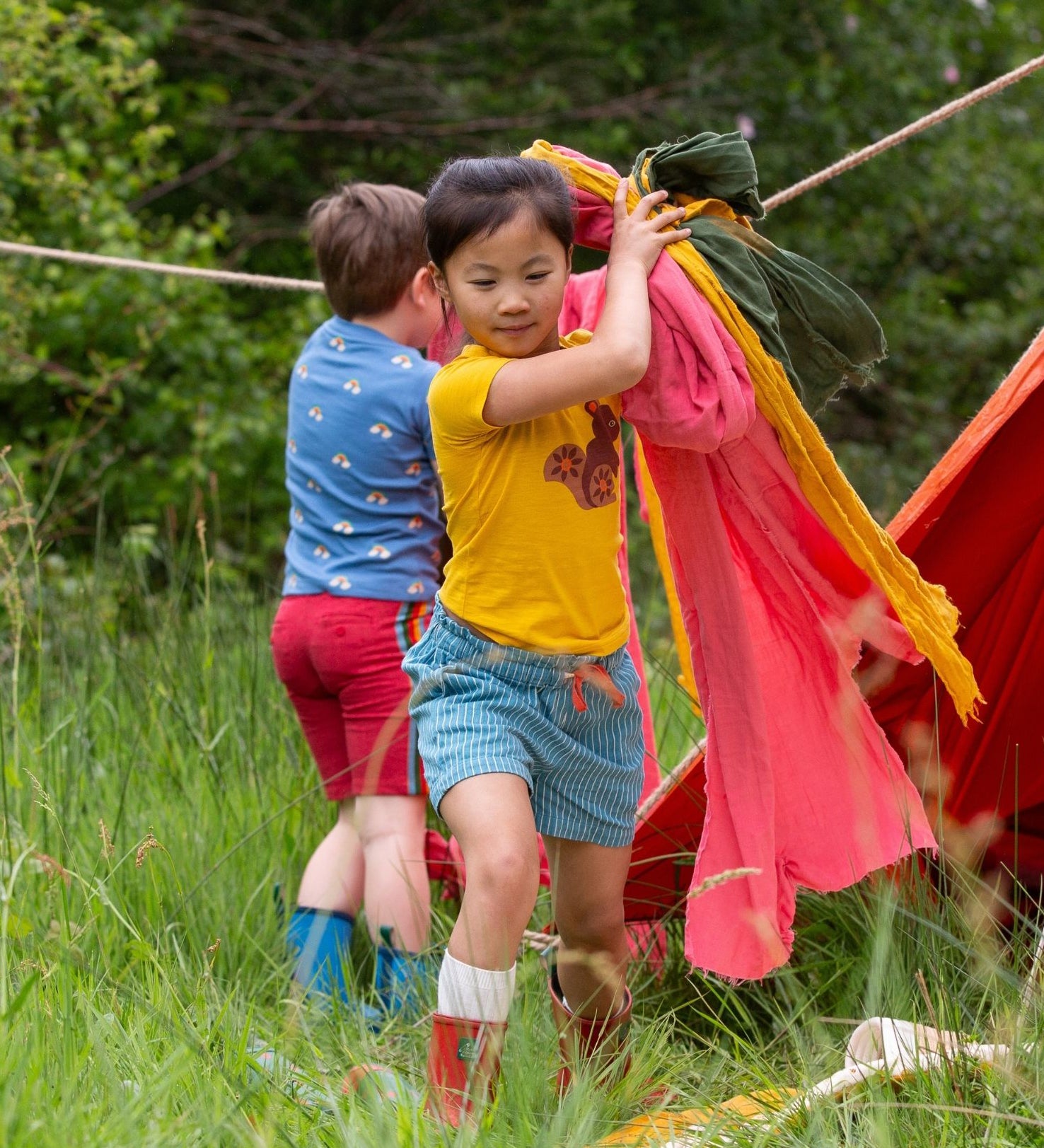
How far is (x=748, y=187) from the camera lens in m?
2.25

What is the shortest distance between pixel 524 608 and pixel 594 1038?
683 mm

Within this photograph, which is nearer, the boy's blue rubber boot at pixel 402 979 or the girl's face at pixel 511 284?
the girl's face at pixel 511 284

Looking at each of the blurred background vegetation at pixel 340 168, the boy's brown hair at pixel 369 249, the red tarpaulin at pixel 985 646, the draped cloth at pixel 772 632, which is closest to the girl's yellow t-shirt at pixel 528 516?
the draped cloth at pixel 772 632

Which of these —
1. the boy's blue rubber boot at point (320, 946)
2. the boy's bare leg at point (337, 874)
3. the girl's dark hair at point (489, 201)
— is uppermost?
the girl's dark hair at point (489, 201)

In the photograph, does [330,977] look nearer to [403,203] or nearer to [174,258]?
[403,203]

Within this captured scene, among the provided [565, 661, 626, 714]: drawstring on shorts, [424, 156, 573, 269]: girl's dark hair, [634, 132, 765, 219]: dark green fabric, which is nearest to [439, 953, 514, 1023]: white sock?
[565, 661, 626, 714]: drawstring on shorts

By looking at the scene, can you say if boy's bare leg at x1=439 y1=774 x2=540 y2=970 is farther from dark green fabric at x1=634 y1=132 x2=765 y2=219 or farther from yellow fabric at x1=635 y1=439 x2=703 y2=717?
dark green fabric at x1=634 y1=132 x2=765 y2=219

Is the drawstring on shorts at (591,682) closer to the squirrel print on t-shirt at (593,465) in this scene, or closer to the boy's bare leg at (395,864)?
the squirrel print on t-shirt at (593,465)

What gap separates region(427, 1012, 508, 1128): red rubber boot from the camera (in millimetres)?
1966

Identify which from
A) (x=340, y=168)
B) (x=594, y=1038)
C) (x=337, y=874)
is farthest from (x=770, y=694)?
(x=340, y=168)

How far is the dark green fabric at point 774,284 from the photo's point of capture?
217 centimetres

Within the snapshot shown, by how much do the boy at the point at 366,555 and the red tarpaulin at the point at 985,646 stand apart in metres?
0.50

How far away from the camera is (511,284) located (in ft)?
6.81

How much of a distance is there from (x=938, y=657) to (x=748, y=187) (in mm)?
744
